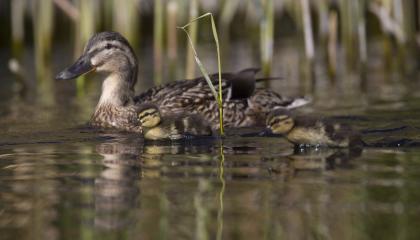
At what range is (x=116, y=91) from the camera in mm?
7875

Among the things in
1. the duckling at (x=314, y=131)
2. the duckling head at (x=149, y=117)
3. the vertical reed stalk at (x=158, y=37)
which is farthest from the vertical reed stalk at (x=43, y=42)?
the duckling at (x=314, y=131)

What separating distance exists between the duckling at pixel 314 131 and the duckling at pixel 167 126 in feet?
2.11

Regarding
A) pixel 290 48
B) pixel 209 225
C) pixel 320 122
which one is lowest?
pixel 209 225

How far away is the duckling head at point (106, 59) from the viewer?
782 cm

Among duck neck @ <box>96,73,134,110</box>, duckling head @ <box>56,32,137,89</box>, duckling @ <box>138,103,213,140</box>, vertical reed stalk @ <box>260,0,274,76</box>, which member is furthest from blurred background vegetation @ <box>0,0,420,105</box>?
duckling @ <box>138,103,213,140</box>

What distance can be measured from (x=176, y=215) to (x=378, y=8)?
23.8 feet

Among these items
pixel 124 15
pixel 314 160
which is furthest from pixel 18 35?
pixel 314 160

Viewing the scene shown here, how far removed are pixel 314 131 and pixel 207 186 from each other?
1.37m

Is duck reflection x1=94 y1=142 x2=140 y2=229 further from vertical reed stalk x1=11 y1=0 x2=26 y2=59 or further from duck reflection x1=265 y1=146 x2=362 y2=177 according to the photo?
vertical reed stalk x1=11 y1=0 x2=26 y2=59

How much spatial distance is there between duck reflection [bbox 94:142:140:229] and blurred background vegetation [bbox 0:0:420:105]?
10.7 feet

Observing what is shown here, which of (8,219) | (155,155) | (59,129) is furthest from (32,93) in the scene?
(8,219)

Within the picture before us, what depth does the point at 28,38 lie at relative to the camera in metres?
15.5

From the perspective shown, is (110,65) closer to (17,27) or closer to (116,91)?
(116,91)

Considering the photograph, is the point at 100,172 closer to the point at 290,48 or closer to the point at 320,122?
the point at 320,122
